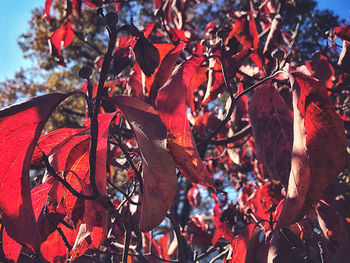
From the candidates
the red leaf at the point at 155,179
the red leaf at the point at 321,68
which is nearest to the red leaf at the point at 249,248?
the red leaf at the point at 155,179

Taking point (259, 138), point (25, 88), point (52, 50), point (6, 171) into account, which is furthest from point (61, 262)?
point (25, 88)

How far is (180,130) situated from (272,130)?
10.3 inches

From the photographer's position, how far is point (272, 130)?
0.65 m

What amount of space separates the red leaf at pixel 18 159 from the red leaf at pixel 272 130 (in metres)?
0.41

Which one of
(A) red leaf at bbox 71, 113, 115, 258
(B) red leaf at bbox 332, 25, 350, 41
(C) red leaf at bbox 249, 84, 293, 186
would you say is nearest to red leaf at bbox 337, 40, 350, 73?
(B) red leaf at bbox 332, 25, 350, 41

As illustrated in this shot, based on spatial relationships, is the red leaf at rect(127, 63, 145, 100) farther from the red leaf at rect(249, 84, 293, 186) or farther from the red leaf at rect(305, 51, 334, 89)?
the red leaf at rect(305, 51, 334, 89)

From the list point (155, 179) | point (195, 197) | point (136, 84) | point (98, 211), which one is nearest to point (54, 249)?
point (98, 211)

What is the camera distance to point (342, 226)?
95 cm

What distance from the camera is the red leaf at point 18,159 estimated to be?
1.30ft

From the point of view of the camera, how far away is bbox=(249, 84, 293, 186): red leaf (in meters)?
0.61

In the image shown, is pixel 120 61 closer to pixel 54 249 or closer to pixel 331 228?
pixel 54 249

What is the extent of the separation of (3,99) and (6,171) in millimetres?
8686

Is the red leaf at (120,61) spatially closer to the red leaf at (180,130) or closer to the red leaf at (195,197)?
the red leaf at (180,130)

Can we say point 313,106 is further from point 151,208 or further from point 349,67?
point 349,67
